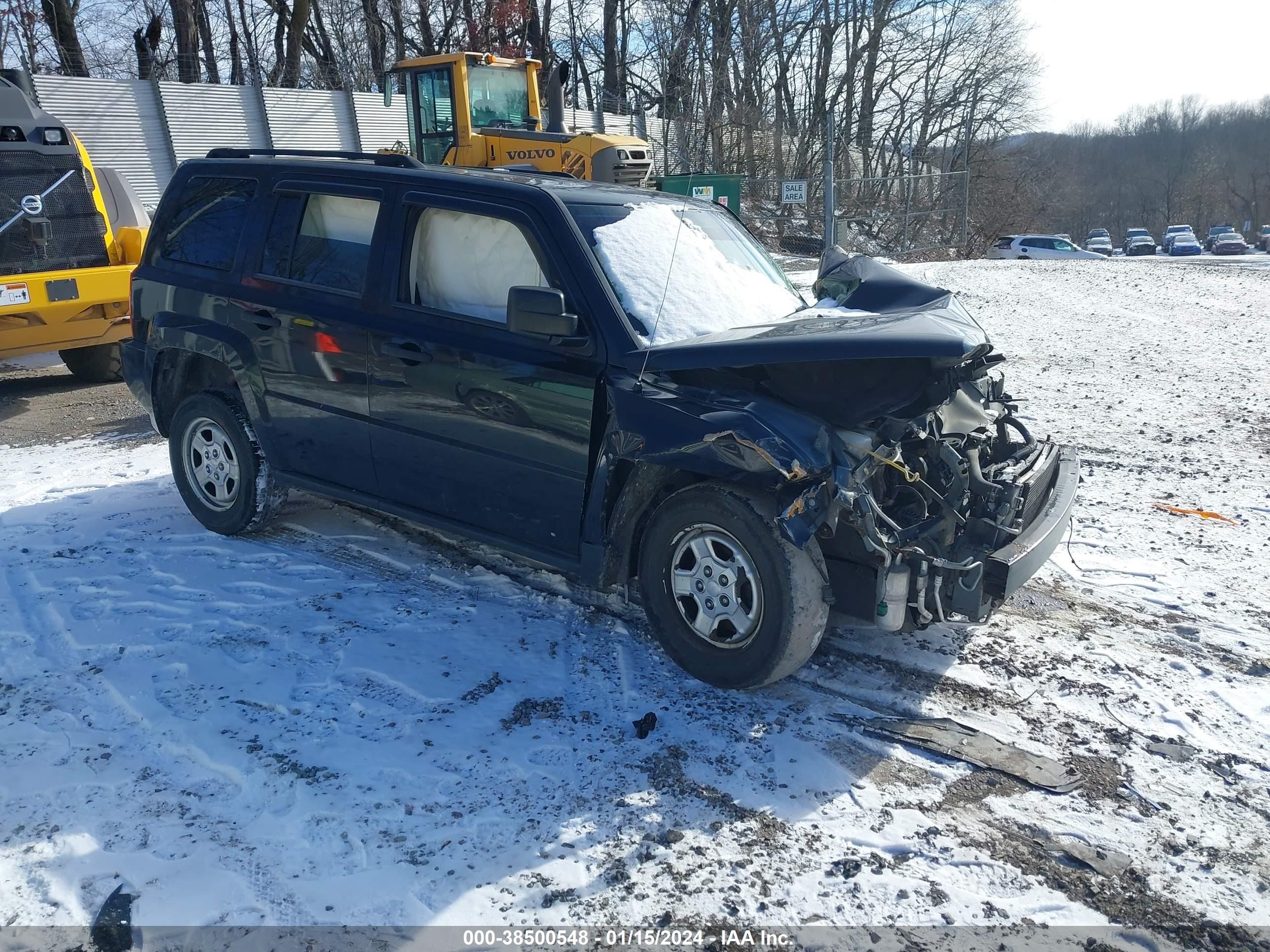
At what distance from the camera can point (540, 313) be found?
12.6 feet

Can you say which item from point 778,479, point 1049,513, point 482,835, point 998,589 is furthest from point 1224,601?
point 482,835

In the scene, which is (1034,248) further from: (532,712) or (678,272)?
(532,712)

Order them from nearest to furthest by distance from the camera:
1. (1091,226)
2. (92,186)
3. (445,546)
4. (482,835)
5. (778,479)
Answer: (482,835)
(778,479)
(445,546)
(92,186)
(1091,226)

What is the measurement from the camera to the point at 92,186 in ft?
29.9

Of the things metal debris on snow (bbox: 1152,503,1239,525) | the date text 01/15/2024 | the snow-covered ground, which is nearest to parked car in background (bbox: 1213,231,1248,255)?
metal debris on snow (bbox: 1152,503,1239,525)

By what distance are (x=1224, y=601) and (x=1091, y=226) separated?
327 ft

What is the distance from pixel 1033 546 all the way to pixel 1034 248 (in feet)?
114

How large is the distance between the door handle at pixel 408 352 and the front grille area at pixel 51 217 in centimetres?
586

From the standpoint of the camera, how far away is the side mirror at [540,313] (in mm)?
3844

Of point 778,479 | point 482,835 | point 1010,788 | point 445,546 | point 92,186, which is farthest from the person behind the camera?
point 92,186

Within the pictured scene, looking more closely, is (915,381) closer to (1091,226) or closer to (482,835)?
(482,835)

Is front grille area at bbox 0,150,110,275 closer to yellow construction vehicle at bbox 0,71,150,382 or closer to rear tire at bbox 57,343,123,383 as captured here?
yellow construction vehicle at bbox 0,71,150,382

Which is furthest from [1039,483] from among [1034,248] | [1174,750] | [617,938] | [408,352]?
[1034,248]

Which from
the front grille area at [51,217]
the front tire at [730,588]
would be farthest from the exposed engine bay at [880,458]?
the front grille area at [51,217]
